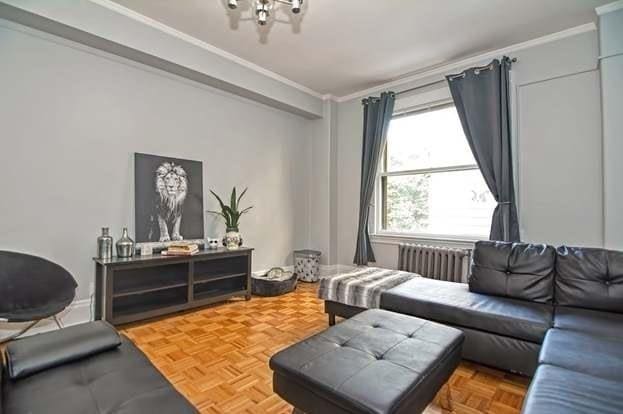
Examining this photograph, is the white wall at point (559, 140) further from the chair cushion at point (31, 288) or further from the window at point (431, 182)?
the chair cushion at point (31, 288)

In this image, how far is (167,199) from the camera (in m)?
3.25

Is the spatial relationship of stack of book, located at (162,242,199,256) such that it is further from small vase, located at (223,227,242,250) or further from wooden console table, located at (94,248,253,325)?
small vase, located at (223,227,242,250)

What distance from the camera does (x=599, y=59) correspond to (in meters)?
2.64

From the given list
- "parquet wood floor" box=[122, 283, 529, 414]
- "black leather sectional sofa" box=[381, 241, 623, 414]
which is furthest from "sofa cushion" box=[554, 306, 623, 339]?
"parquet wood floor" box=[122, 283, 529, 414]

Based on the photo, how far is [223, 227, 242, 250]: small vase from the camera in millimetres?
3537

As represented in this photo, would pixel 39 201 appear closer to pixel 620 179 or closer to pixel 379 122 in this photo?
pixel 379 122

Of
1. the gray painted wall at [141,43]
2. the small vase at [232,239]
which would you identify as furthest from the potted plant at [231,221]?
the gray painted wall at [141,43]

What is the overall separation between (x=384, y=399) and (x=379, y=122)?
3.55 meters

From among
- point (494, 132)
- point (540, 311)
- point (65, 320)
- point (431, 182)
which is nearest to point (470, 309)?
point (540, 311)

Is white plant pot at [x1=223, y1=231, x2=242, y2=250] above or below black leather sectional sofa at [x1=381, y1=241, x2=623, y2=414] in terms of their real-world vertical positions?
above

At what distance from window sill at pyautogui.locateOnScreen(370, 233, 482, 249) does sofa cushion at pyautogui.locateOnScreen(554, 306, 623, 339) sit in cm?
145

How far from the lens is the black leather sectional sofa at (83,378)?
984 millimetres

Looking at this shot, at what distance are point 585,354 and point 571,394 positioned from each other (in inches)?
16.7

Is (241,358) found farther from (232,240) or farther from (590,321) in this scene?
(590,321)
